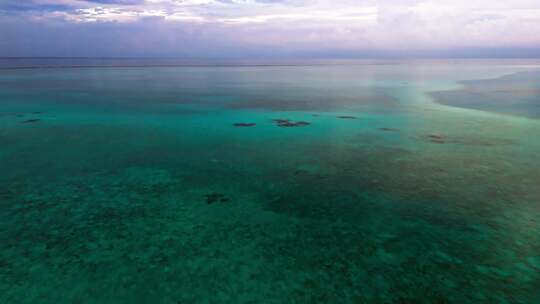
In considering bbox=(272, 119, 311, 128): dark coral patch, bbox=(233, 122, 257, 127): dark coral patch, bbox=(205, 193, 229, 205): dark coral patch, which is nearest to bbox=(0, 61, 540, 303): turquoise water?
bbox=(205, 193, 229, 205): dark coral patch

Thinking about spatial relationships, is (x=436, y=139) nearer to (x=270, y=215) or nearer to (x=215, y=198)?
(x=270, y=215)

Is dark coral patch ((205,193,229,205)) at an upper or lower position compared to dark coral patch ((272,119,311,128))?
lower

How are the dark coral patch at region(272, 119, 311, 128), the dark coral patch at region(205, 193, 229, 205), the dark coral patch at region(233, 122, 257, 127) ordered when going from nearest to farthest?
the dark coral patch at region(205, 193, 229, 205) < the dark coral patch at region(272, 119, 311, 128) < the dark coral patch at region(233, 122, 257, 127)

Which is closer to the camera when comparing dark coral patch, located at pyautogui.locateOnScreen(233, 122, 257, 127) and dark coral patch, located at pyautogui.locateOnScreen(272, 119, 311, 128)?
dark coral patch, located at pyautogui.locateOnScreen(272, 119, 311, 128)

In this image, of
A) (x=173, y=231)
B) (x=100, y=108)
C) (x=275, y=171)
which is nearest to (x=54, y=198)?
(x=173, y=231)

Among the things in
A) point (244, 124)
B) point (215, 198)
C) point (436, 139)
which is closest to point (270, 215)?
point (215, 198)

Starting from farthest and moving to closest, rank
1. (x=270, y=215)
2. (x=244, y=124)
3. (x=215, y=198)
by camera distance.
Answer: (x=244, y=124), (x=215, y=198), (x=270, y=215)

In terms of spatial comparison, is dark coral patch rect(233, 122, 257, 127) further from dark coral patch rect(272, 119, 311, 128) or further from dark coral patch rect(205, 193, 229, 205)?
dark coral patch rect(205, 193, 229, 205)
